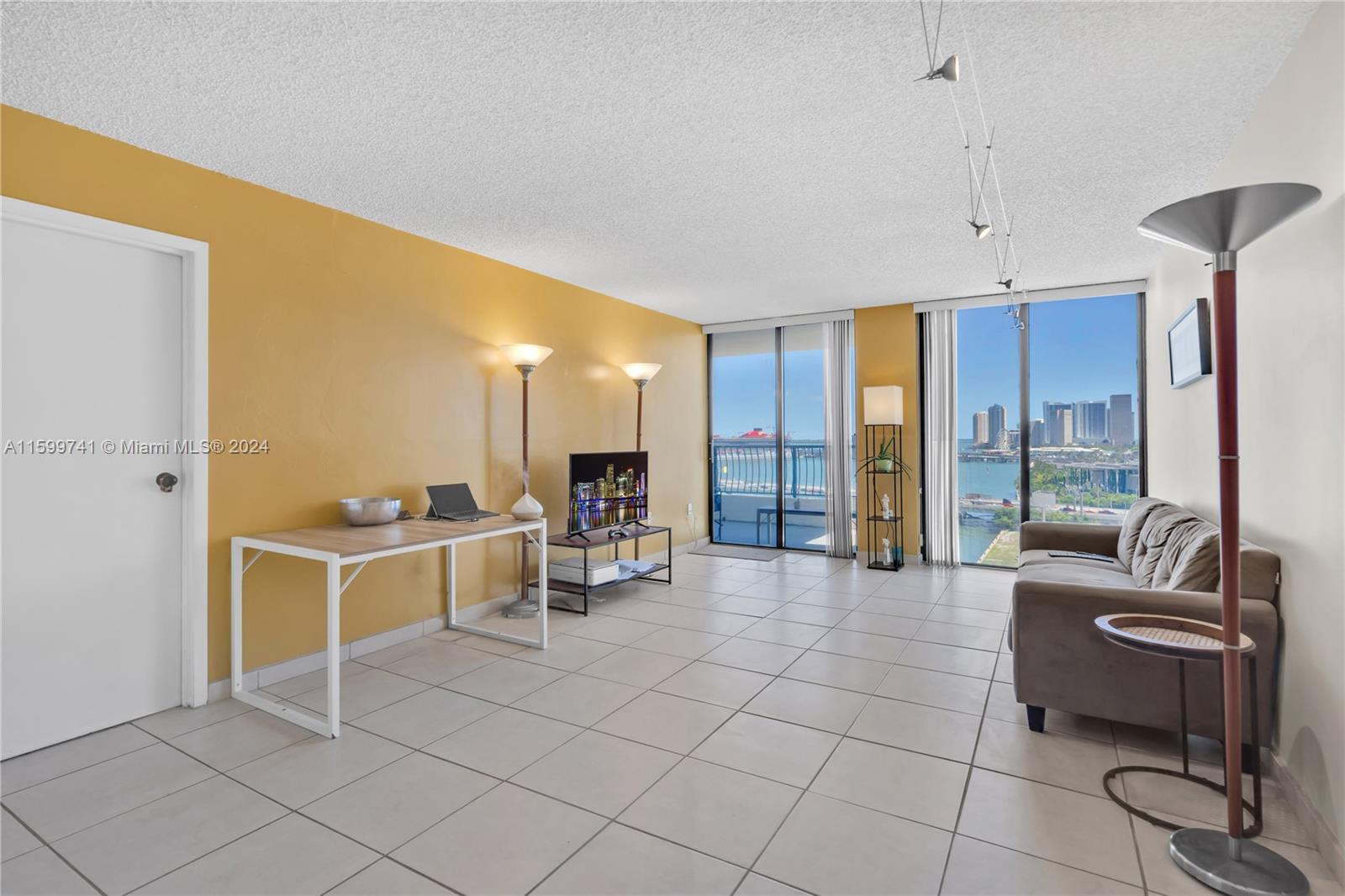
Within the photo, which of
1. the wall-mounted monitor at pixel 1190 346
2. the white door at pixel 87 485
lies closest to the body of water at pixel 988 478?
the wall-mounted monitor at pixel 1190 346

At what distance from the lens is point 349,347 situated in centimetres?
355

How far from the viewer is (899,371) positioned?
20.1ft

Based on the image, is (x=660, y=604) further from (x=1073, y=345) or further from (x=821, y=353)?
(x=1073, y=345)

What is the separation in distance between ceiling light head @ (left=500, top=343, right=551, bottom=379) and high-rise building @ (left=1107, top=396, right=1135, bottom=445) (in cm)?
461

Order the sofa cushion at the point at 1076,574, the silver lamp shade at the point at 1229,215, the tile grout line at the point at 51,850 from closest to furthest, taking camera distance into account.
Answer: the silver lamp shade at the point at 1229,215, the tile grout line at the point at 51,850, the sofa cushion at the point at 1076,574

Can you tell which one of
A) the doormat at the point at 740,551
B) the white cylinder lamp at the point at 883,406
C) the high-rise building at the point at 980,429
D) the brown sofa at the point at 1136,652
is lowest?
the doormat at the point at 740,551

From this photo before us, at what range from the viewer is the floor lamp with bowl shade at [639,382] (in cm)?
560

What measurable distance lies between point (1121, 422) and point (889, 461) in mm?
1857

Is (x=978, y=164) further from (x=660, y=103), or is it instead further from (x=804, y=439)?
(x=804, y=439)

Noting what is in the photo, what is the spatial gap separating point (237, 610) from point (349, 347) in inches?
56.5

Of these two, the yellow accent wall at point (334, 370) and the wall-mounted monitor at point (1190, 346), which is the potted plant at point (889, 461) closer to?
the wall-mounted monitor at point (1190, 346)

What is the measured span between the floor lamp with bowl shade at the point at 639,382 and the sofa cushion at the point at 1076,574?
3.09m

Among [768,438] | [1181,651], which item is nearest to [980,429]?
[768,438]

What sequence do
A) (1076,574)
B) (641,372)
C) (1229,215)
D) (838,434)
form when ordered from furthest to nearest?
(838,434) → (641,372) → (1076,574) → (1229,215)
